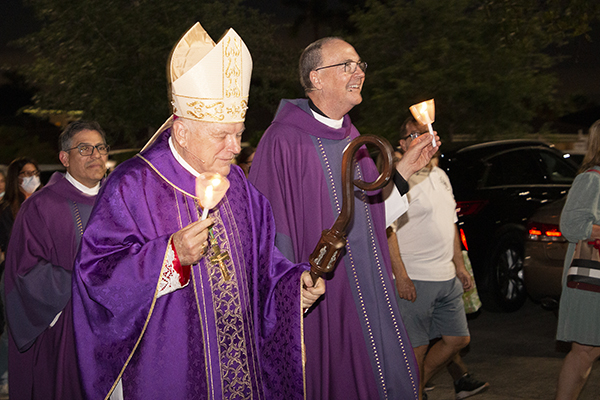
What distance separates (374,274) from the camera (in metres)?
3.92

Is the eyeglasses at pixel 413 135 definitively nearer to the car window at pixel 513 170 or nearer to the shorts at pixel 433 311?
the shorts at pixel 433 311

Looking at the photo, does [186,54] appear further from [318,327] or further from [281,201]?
[318,327]

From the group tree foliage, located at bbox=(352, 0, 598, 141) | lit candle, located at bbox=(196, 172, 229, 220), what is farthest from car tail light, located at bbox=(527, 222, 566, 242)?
tree foliage, located at bbox=(352, 0, 598, 141)

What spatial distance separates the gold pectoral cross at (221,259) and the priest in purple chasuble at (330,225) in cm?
82

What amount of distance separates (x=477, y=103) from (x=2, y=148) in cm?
1978

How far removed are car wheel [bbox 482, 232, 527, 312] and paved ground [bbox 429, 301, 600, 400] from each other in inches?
6.3

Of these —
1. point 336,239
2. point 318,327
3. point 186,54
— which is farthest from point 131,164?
point 318,327

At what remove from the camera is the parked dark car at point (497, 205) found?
834cm

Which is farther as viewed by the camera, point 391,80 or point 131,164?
point 391,80

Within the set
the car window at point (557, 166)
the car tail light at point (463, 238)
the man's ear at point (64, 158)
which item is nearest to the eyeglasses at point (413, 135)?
the man's ear at point (64, 158)

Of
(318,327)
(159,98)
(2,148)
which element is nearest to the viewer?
(318,327)

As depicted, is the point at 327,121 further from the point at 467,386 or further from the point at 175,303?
the point at 467,386

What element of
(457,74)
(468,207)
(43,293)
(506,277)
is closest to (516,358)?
(506,277)

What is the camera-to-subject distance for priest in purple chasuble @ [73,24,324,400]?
2752mm
